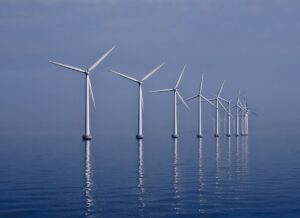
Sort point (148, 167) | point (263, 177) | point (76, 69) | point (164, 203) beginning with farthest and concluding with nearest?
point (76, 69) → point (148, 167) → point (263, 177) → point (164, 203)

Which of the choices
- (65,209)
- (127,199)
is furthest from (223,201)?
(65,209)

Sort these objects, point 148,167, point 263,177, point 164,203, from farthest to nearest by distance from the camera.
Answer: point 148,167, point 263,177, point 164,203

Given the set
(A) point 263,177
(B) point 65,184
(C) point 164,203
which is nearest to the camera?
(C) point 164,203

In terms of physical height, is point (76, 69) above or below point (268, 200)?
above

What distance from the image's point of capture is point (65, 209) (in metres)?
28.5

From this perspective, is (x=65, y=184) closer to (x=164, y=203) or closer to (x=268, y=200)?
(x=164, y=203)

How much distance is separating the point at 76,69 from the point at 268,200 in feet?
266

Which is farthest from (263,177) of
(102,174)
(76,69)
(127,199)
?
(76,69)

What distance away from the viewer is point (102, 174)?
157 ft

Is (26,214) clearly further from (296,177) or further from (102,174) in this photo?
(296,177)

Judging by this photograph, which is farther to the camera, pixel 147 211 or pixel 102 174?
pixel 102 174

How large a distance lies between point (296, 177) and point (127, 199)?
18.4 meters

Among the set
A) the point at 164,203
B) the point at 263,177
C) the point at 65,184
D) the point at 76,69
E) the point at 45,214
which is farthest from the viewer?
the point at 76,69

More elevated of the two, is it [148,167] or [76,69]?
[76,69]
